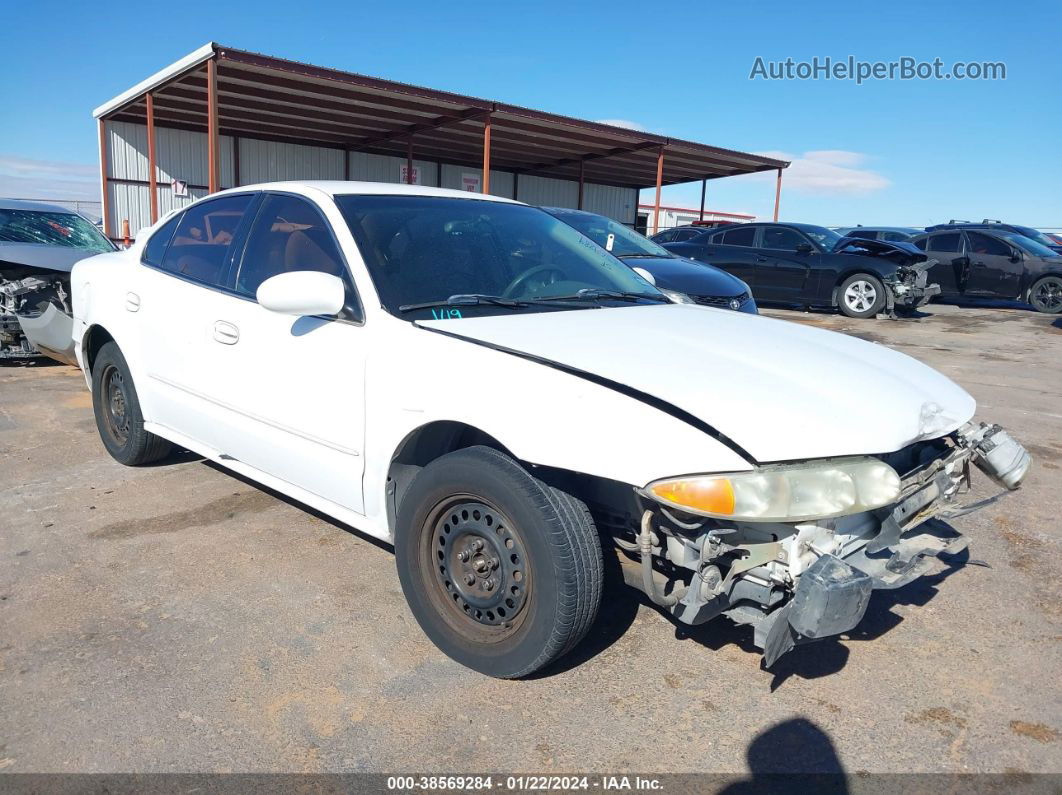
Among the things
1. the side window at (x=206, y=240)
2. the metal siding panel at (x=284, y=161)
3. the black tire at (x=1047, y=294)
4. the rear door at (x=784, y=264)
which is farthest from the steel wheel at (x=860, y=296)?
the metal siding panel at (x=284, y=161)

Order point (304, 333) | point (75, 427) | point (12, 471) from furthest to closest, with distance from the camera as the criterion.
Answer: point (75, 427)
point (12, 471)
point (304, 333)

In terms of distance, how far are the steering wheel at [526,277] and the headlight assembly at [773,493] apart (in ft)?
4.32

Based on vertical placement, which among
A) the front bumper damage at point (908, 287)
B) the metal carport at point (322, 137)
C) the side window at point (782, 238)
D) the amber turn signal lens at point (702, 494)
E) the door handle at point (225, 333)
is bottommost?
the amber turn signal lens at point (702, 494)

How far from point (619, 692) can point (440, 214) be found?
81.7 inches

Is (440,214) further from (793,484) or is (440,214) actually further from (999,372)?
(999,372)

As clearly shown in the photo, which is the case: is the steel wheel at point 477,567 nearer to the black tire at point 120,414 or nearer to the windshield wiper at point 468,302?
the windshield wiper at point 468,302

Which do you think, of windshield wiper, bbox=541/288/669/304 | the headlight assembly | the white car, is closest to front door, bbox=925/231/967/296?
windshield wiper, bbox=541/288/669/304

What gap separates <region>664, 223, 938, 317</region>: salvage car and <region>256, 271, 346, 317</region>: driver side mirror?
1142 cm

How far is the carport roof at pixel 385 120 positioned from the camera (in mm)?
13336

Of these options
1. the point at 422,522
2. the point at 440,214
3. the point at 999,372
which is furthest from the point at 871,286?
the point at 422,522

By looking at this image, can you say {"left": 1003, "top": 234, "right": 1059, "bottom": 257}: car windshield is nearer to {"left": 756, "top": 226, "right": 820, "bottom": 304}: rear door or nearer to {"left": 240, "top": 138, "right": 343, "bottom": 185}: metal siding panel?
{"left": 756, "top": 226, "right": 820, "bottom": 304}: rear door

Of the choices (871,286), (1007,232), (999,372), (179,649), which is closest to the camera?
(179,649)

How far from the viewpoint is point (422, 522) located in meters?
2.71

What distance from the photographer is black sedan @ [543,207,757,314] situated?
291 inches
